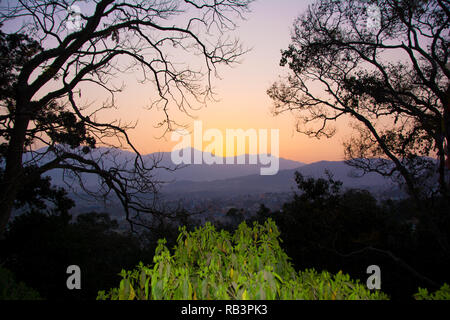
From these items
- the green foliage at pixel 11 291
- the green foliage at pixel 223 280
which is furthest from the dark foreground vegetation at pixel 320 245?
the green foliage at pixel 223 280

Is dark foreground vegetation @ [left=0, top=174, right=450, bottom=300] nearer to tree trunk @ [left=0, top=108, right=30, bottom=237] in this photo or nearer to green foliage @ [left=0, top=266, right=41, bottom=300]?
tree trunk @ [left=0, top=108, right=30, bottom=237]

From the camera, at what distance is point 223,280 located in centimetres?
273

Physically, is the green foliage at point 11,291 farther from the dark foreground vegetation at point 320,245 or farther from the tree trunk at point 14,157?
the dark foreground vegetation at point 320,245

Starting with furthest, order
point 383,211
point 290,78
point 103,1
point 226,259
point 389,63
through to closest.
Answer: point 383,211
point 290,78
point 389,63
point 103,1
point 226,259

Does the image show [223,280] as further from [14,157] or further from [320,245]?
[320,245]

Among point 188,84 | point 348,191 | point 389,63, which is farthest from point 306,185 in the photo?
point 188,84

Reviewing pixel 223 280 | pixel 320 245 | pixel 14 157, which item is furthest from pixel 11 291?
pixel 320 245

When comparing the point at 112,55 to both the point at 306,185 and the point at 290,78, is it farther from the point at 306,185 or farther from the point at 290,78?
the point at 306,185

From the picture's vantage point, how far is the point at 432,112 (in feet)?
35.0

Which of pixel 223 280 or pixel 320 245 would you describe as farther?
pixel 320 245

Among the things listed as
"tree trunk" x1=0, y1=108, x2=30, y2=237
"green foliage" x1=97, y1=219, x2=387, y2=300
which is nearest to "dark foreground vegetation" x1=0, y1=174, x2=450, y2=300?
"tree trunk" x1=0, y1=108, x2=30, y2=237

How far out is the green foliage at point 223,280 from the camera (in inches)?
95.0

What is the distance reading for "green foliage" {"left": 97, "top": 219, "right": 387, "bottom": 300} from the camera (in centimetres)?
241

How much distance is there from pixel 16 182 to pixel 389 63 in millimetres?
12332
